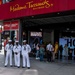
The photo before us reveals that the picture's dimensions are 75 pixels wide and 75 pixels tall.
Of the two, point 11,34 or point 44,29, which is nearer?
point 11,34

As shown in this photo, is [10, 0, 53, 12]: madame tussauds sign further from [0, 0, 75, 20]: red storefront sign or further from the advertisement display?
the advertisement display

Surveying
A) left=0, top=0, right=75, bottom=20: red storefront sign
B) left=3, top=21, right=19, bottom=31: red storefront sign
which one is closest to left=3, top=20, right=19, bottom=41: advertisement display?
left=3, top=21, right=19, bottom=31: red storefront sign

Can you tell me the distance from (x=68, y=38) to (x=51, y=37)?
1812mm

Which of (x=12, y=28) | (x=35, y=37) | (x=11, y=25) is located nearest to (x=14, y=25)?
(x=12, y=28)

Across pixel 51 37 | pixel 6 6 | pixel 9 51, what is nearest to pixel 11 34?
pixel 6 6

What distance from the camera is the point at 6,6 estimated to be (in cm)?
2500

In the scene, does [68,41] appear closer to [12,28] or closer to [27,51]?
[12,28]

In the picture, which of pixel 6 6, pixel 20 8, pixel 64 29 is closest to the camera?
pixel 20 8

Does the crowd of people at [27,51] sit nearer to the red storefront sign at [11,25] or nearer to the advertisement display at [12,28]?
the advertisement display at [12,28]

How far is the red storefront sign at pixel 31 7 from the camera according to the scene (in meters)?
18.8

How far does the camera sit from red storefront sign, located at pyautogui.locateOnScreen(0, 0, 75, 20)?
1883cm

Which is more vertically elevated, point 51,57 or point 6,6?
point 6,6

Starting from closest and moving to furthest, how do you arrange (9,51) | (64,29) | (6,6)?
(9,51)
(6,6)
(64,29)

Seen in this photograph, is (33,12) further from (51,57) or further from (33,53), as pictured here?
(33,53)
